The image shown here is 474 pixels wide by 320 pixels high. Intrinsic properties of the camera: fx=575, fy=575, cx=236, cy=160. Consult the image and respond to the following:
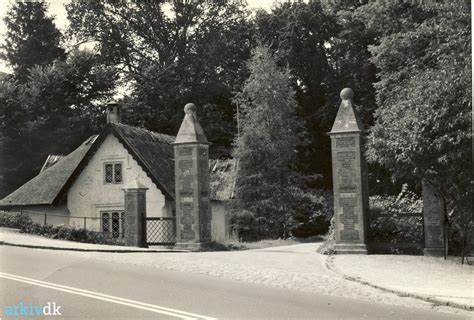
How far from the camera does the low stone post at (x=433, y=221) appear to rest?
16141 mm

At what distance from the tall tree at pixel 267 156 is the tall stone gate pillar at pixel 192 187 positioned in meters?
10.0

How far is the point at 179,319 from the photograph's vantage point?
26.1 ft

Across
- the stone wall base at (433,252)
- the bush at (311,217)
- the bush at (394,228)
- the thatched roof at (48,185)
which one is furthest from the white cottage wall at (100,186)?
the stone wall base at (433,252)

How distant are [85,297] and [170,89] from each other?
3340 cm

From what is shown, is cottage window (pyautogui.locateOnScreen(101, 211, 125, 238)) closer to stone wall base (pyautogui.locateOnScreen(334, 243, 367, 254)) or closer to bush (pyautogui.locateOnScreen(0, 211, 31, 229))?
bush (pyautogui.locateOnScreen(0, 211, 31, 229))

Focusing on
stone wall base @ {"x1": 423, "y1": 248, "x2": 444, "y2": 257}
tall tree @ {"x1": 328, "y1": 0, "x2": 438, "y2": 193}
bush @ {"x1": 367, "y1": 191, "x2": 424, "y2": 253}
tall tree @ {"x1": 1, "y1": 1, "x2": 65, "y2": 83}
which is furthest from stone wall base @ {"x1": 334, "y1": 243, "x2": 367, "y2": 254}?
tall tree @ {"x1": 1, "y1": 1, "x2": 65, "y2": 83}

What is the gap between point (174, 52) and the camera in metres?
45.5

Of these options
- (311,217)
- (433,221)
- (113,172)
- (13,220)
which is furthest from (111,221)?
(433,221)

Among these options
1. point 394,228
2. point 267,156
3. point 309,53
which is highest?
point 309,53

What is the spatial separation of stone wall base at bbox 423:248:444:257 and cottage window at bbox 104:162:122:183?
18.0m

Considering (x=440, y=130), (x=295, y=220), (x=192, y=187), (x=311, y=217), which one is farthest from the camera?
(x=311, y=217)

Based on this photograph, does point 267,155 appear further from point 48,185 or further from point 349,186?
point 349,186

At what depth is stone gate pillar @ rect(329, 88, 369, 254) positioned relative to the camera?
55.4 feet

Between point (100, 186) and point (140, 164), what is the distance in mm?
2853
